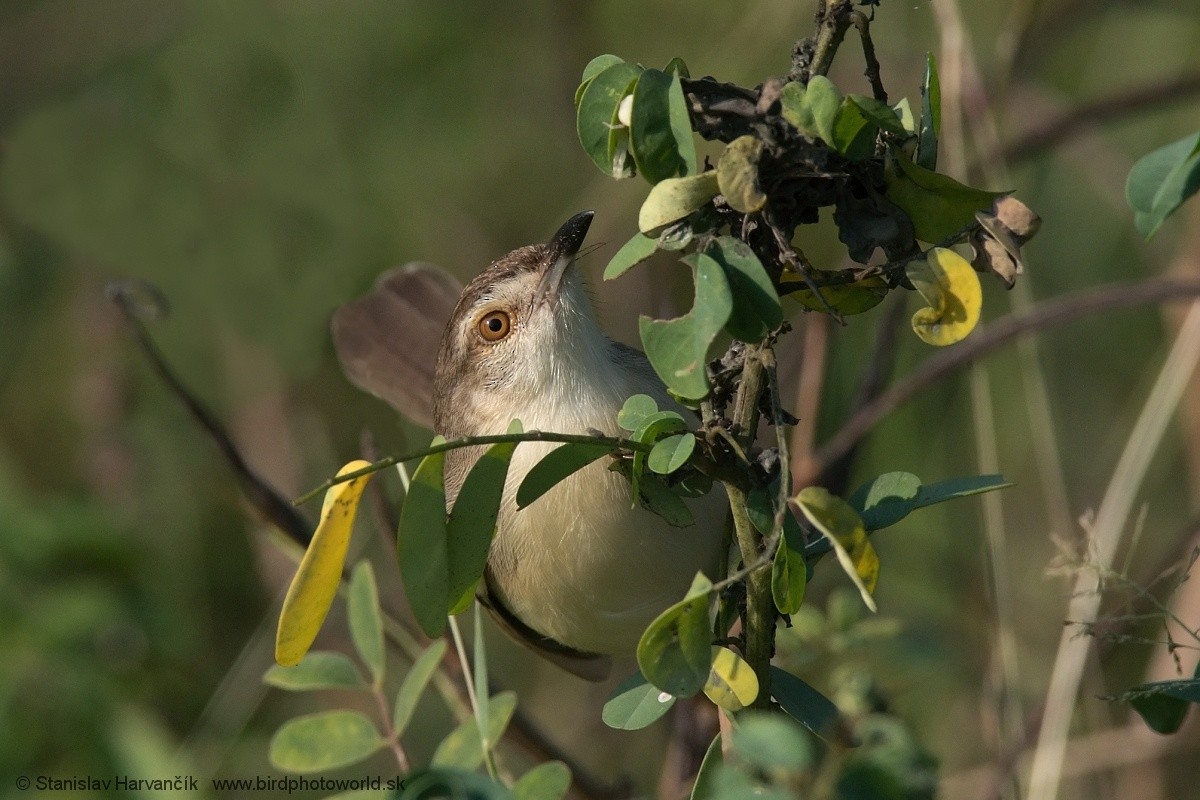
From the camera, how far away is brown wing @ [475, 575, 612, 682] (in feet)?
11.8

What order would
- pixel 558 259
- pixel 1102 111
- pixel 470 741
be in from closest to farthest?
pixel 470 741 → pixel 558 259 → pixel 1102 111

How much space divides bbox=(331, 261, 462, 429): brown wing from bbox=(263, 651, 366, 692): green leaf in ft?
8.28

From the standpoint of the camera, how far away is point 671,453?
4.84 feet

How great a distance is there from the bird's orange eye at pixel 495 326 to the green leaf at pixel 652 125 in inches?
87.6

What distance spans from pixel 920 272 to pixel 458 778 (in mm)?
802

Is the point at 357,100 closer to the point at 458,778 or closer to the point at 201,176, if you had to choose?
the point at 201,176

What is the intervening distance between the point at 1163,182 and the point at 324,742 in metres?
1.69

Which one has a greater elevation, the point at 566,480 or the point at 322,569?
the point at 322,569

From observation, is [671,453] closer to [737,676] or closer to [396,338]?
[737,676]

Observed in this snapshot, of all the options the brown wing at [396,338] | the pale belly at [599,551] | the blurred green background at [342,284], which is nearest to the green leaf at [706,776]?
the pale belly at [599,551]

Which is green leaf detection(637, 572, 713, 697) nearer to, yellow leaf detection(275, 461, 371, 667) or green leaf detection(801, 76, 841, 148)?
yellow leaf detection(275, 461, 371, 667)

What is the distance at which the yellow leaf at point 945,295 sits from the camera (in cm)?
144

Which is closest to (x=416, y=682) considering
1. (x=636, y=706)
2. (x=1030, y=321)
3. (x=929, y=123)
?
(x=636, y=706)

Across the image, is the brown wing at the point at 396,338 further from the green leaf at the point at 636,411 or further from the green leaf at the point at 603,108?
the green leaf at the point at 603,108
